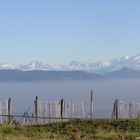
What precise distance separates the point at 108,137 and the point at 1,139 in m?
4.22

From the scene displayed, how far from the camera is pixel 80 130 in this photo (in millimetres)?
29094

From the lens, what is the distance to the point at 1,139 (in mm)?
24594

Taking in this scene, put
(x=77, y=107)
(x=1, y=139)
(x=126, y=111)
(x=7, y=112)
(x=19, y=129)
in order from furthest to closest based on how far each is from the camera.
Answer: (x=77, y=107), (x=126, y=111), (x=7, y=112), (x=19, y=129), (x=1, y=139)

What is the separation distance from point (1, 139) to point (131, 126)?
7762mm

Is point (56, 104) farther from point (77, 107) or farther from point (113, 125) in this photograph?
point (113, 125)

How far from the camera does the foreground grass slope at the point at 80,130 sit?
26.0 metres

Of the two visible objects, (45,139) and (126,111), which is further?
(126,111)

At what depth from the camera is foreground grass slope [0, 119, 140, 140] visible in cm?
2600

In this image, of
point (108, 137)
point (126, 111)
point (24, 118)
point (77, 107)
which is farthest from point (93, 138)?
point (77, 107)

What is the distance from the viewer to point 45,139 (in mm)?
24906

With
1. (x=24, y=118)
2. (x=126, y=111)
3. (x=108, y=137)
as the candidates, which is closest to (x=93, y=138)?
(x=108, y=137)

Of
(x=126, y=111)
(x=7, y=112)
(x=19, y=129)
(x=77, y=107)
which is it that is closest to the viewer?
(x=19, y=129)

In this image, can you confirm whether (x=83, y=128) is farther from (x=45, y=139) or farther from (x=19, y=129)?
(x=45, y=139)

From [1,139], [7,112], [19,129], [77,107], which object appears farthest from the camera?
[77,107]
